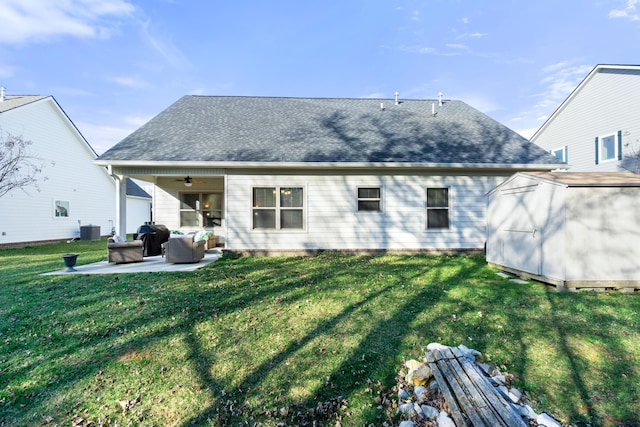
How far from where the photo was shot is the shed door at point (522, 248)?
587cm

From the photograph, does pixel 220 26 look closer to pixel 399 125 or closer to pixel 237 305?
pixel 399 125

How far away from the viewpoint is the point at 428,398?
2.75 m

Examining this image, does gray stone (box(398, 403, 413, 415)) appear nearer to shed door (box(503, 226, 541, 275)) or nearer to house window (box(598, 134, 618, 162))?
shed door (box(503, 226, 541, 275))

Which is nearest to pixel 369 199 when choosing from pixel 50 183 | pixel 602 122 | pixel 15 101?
pixel 602 122

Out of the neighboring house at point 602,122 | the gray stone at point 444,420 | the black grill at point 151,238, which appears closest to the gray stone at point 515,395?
the gray stone at point 444,420

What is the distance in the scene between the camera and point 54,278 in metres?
6.61

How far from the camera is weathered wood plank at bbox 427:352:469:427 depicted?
232 cm

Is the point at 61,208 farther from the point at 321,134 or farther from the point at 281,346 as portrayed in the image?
the point at 281,346

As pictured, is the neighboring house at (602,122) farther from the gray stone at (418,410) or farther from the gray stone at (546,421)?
the gray stone at (418,410)

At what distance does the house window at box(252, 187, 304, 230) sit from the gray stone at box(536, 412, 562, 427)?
25.0 feet

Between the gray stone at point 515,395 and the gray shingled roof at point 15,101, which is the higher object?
the gray shingled roof at point 15,101

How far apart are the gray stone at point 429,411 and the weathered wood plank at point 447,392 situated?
14 centimetres

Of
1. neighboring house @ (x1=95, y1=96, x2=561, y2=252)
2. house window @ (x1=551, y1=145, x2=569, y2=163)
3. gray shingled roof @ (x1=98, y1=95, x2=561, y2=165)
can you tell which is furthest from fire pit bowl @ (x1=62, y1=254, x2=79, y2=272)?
house window @ (x1=551, y1=145, x2=569, y2=163)

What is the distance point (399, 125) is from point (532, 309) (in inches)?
337
